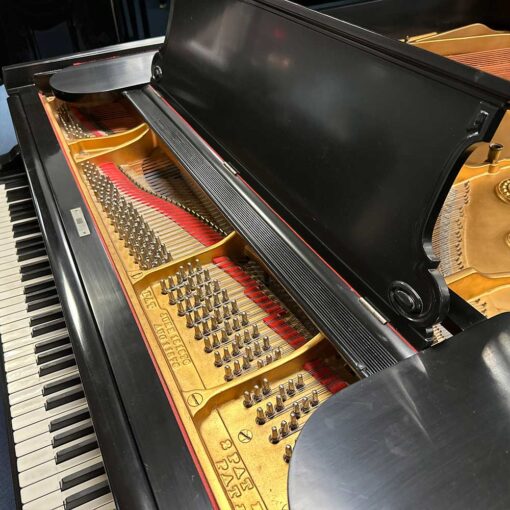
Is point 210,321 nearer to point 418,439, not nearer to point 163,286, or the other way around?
point 163,286

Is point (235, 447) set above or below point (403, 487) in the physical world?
below

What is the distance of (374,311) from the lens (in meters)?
1.19

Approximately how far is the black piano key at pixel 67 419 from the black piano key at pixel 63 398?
5cm

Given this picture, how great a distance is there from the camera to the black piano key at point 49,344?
1.61 meters

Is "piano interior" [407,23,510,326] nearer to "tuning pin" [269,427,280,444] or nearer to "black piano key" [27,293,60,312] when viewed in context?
"tuning pin" [269,427,280,444]

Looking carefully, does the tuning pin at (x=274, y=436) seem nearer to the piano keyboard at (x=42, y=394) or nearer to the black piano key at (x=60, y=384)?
the piano keyboard at (x=42, y=394)

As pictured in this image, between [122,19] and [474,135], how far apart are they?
465cm

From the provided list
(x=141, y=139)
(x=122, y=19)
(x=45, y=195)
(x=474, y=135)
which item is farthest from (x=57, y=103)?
(x=122, y=19)

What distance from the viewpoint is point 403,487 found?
0.81 metres

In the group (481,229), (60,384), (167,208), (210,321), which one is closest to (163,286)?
(210,321)

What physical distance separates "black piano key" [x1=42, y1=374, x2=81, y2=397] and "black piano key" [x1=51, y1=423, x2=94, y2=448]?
155 mm

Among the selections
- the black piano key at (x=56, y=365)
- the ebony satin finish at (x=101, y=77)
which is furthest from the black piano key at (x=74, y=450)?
the ebony satin finish at (x=101, y=77)

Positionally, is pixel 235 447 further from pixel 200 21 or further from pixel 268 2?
pixel 200 21

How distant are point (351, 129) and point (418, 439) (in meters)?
0.78
